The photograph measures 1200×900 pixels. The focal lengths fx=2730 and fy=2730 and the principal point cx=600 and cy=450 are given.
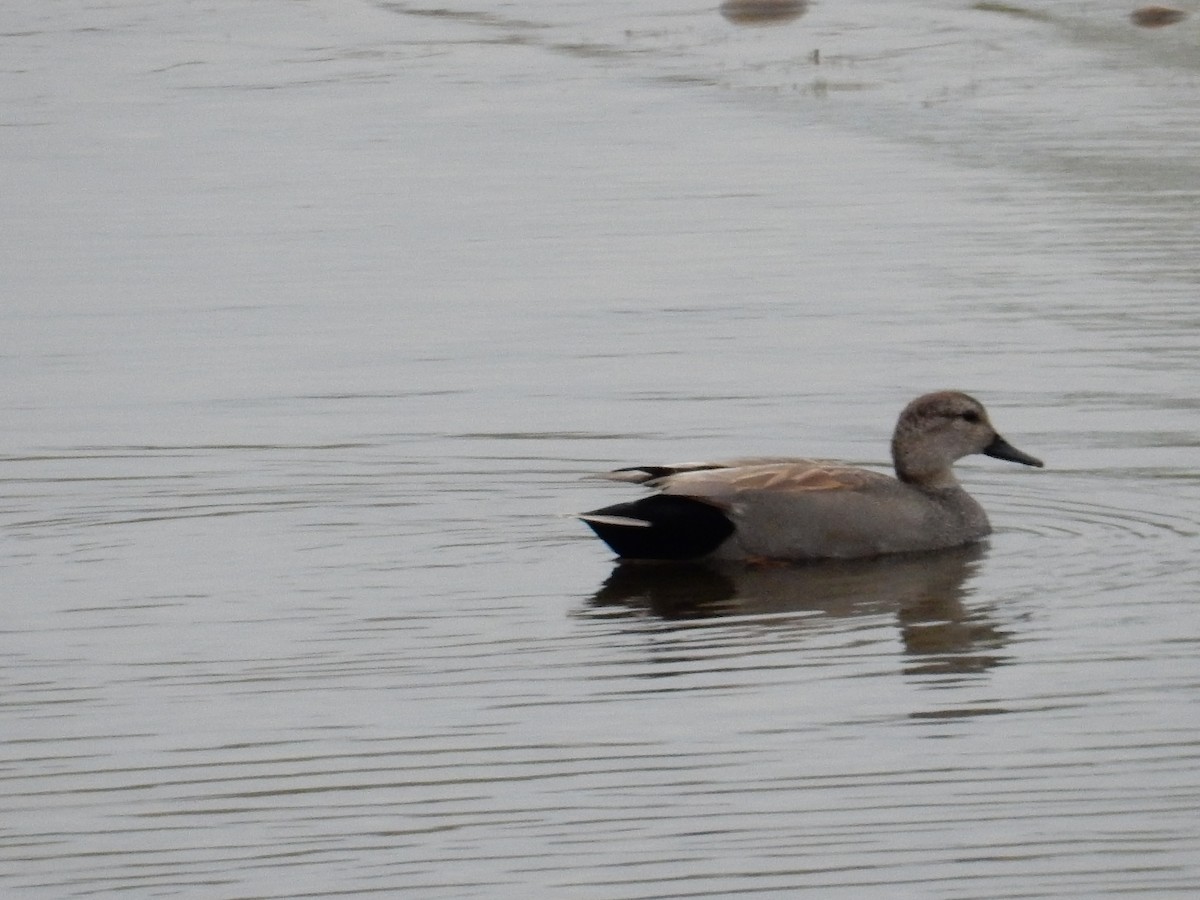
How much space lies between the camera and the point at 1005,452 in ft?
34.8

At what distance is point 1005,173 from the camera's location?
19562 mm

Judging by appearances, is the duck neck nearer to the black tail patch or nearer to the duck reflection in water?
the duck reflection in water

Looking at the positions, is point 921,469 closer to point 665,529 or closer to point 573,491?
point 665,529

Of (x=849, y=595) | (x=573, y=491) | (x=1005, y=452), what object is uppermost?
(x=1005, y=452)

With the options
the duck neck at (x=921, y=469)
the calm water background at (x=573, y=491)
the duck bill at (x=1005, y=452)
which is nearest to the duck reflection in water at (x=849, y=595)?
the calm water background at (x=573, y=491)

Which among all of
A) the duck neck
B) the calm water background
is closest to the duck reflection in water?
the calm water background

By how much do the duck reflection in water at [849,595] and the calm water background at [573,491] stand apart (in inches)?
1.3

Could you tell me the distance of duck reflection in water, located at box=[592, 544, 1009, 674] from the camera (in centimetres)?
858

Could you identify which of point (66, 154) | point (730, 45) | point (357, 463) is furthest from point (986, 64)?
point (357, 463)

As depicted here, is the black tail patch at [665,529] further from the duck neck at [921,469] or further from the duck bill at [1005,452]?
the duck bill at [1005,452]

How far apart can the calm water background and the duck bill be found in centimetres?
19

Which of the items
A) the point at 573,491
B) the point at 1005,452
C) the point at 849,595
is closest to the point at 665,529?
the point at 849,595

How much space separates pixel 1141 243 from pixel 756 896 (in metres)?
11.1

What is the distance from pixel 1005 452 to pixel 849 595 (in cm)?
154
